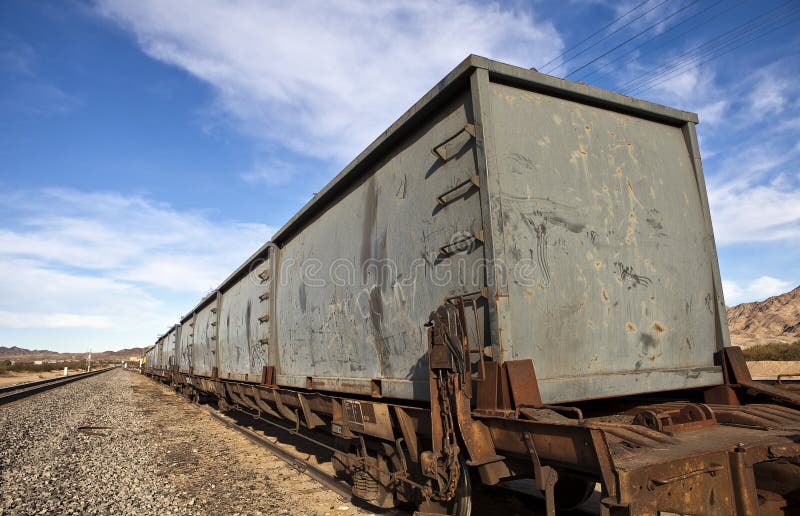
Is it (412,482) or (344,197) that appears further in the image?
(344,197)

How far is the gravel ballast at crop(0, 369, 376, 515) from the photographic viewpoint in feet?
16.9

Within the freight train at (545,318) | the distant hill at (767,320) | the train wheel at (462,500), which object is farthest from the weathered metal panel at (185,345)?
the distant hill at (767,320)

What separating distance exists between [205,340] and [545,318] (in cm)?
1296

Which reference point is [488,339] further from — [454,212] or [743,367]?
[743,367]

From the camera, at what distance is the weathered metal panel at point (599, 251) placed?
3285mm

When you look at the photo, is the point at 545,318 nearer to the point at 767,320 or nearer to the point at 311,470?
the point at 311,470

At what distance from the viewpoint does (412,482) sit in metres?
3.79

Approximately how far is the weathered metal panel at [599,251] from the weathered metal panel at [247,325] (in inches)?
218

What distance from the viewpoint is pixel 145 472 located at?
6.66 m

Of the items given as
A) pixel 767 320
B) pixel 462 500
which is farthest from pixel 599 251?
pixel 767 320

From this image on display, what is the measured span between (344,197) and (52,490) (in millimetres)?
5046

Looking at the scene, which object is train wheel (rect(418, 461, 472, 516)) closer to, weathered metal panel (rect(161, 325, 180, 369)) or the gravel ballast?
the gravel ballast

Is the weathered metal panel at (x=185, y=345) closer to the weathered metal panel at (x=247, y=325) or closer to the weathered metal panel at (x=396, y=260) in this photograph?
the weathered metal panel at (x=247, y=325)

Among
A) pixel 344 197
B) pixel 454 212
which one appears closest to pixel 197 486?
pixel 344 197
